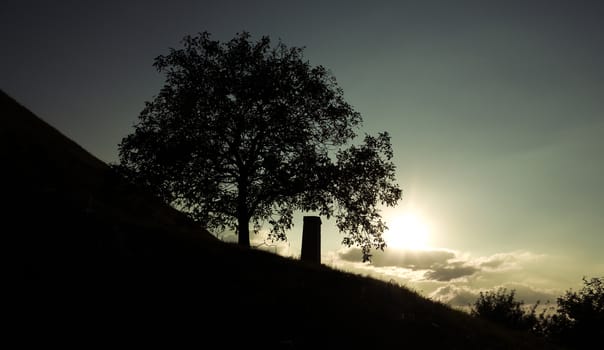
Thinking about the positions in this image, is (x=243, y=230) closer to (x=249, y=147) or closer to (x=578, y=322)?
(x=249, y=147)

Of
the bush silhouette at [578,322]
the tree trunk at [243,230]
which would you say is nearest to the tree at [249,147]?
the tree trunk at [243,230]

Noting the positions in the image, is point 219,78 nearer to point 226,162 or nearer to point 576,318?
point 226,162

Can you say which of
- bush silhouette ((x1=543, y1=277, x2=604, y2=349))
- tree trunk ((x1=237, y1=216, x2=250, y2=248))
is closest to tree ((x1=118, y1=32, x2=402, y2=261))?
tree trunk ((x1=237, y1=216, x2=250, y2=248))

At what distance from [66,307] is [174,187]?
12.6m

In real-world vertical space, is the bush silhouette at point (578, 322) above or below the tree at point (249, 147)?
below

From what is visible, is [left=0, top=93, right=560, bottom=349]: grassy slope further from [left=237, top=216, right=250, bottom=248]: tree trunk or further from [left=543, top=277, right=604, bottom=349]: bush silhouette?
[left=543, top=277, right=604, bottom=349]: bush silhouette

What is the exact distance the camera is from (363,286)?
1658 centimetres

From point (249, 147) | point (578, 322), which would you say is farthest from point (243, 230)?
point (578, 322)

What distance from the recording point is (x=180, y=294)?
12250mm

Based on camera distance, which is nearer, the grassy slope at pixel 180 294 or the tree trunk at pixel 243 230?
the grassy slope at pixel 180 294

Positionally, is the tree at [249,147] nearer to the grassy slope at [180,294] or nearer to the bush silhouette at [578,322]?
the grassy slope at [180,294]

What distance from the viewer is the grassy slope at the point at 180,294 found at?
10391mm

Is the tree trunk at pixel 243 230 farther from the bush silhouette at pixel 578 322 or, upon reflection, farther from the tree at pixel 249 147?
the bush silhouette at pixel 578 322

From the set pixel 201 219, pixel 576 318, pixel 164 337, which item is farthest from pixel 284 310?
pixel 576 318
